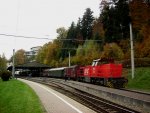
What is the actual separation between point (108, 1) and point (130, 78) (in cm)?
1183

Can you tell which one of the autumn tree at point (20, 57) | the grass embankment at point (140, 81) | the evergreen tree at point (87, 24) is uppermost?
the evergreen tree at point (87, 24)

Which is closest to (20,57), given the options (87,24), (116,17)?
(87,24)

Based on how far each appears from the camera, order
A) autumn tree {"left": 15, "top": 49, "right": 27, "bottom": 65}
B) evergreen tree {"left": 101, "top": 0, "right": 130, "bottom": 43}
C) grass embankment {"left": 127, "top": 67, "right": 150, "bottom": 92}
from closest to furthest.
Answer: grass embankment {"left": 127, "top": 67, "right": 150, "bottom": 92} → evergreen tree {"left": 101, "top": 0, "right": 130, "bottom": 43} → autumn tree {"left": 15, "top": 49, "right": 27, "bottom": 65}

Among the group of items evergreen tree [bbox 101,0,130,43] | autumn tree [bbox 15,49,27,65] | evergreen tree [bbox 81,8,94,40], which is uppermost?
evergreen tree [bbox 81,8,94,40]

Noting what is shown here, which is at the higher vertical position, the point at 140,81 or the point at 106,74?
the point at 106,74

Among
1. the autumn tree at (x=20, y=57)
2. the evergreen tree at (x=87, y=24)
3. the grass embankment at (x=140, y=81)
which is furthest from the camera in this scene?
the autumn tree at (x=20, y=57)

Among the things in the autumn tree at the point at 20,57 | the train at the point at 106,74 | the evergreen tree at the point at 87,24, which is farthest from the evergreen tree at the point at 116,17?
the autumn tree at the point at 20,57

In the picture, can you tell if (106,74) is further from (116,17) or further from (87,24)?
(87,24)

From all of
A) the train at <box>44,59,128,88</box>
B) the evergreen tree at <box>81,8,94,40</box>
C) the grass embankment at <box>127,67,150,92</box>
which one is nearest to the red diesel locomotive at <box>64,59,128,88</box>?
the train at <box>44,59,128,88</box>

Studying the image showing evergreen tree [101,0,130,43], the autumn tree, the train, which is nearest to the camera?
the train

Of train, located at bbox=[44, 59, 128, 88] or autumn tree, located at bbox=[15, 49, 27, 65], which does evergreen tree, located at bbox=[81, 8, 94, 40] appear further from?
autumn tree, located at bbox=[15, 49, 27, 65]

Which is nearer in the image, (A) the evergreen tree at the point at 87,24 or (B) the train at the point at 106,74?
(B) the train at the point at 106,74

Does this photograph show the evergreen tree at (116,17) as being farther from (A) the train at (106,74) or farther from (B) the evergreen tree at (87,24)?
(B) the evergreen tree at (87,24)

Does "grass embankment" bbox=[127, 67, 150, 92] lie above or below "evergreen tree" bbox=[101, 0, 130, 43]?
below
